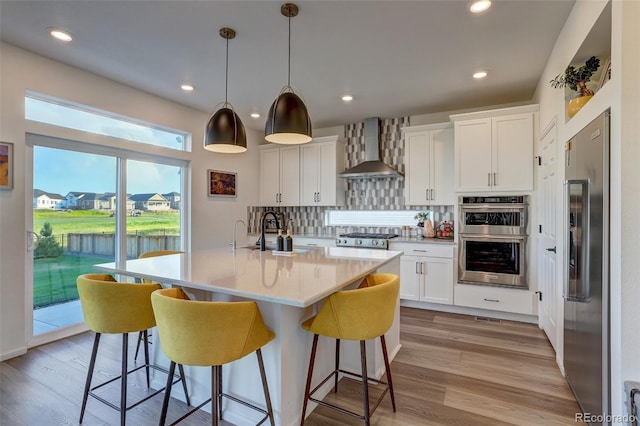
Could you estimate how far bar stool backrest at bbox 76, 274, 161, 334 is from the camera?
1.79 m

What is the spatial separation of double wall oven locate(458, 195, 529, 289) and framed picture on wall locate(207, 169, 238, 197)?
3.37 m

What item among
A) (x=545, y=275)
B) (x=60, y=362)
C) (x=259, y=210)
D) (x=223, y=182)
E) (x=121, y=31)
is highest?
(x=121, y=31)

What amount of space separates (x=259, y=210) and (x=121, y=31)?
143 inches

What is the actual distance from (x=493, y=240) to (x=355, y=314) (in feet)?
9.11

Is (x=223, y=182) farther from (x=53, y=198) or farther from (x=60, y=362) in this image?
(x=60, y=362)

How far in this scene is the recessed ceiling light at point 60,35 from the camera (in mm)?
2516

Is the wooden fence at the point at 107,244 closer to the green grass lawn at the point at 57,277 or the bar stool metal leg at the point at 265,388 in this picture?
the green grass lawn at the point at 57,277

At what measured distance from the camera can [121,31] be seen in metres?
2.53

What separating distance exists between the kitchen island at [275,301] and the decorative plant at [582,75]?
5.87ft

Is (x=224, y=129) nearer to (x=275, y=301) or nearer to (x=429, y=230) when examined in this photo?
(x=275, y=301)

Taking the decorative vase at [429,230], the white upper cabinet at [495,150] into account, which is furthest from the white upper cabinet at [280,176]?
the white upper cabinet at [495,150]

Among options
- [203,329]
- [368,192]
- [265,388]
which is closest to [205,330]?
[203,329]

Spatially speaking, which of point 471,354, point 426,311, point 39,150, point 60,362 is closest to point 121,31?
point 39,150

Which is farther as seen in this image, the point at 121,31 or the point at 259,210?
the point at 259,210
